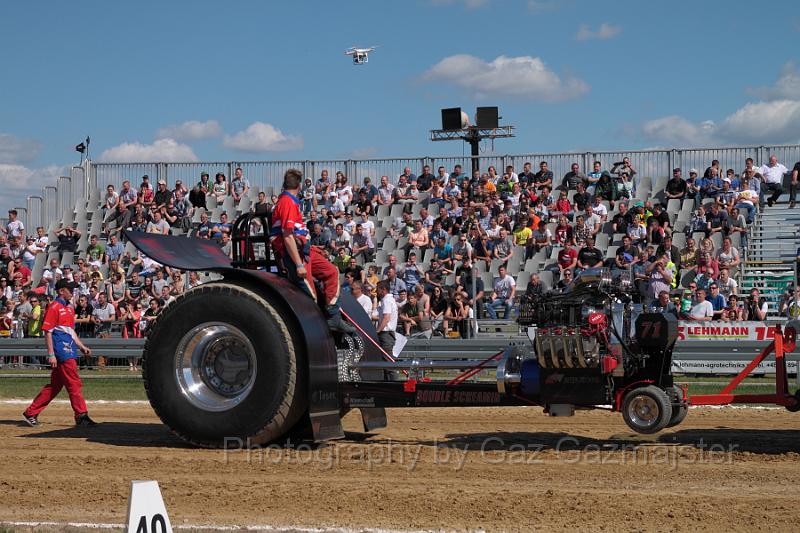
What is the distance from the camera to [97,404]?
42.2 feet

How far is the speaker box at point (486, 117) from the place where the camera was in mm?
30766

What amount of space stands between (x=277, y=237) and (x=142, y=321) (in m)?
11.5

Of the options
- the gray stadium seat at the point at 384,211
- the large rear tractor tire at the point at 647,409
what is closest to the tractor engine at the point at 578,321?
the large rear tractor tire at the point at 647,409

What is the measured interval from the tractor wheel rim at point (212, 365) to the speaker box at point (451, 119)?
2342 cm

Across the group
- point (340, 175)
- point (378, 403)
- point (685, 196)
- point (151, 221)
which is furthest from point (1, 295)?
point (378, 403)

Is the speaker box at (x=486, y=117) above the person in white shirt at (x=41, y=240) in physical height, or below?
above

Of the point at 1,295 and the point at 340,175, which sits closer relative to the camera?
the point at 1,295

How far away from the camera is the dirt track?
19.4 feet

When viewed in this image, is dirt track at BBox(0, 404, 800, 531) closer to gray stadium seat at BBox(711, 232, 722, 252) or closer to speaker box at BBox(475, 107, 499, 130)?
gray stadium seat at BBox(711, 232, 722, 252)

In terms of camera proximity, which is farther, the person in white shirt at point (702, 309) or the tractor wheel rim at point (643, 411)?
the person in white shirt at point (702, 309)

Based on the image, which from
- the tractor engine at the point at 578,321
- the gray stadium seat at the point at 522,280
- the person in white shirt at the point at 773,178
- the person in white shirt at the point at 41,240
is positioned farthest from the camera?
the person in white shirt at the point at 41,240

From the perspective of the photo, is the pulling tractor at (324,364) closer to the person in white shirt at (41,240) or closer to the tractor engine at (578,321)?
the tractor engine at (578,321)

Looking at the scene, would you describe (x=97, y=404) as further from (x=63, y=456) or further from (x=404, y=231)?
(x=404, y=231)

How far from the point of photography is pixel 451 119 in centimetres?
3134
